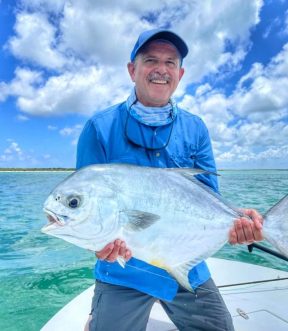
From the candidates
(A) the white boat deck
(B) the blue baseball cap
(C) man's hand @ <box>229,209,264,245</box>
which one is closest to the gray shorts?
(C) man's hand @ <box>229,209,264,245</box>

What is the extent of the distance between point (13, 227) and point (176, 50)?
959 centimetres

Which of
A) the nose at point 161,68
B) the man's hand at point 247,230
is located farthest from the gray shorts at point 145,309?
the nose at point 161,68

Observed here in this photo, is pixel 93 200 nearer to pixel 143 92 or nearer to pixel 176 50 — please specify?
pixel 143 92

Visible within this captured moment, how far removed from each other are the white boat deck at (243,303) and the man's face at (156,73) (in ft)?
6.60

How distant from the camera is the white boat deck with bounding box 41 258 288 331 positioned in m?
3.09

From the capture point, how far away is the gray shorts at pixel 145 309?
2.35m

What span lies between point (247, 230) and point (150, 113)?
3.54ft

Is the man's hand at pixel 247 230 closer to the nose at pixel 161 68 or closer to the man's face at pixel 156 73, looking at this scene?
the man's face at pixel 156 73

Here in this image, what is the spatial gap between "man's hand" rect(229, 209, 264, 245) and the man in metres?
0.57

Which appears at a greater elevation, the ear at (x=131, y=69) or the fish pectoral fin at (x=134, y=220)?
the ear at (x=131, y=69)

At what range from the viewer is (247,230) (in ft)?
6.94

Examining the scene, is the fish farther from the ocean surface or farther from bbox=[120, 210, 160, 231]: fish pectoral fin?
the ocean surface

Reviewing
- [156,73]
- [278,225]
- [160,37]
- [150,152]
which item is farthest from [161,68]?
[278,225]

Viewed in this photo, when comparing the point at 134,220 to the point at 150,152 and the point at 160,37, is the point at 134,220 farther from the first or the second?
the point at 160,37
